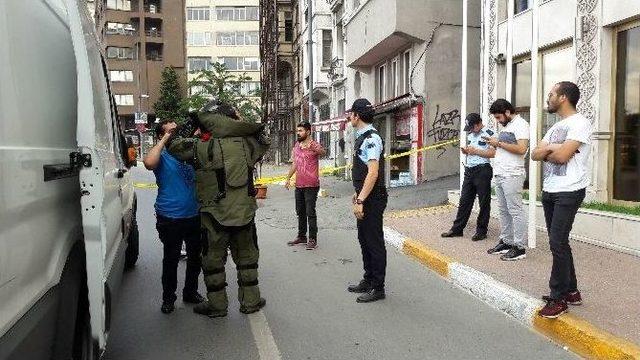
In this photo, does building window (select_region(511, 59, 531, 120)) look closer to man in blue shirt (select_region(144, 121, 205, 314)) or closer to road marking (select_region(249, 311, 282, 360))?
road marking (select_region(249, 311, 282, 360))

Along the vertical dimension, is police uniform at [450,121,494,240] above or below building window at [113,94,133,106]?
below

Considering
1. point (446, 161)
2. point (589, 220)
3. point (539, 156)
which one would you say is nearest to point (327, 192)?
point (446, 161)

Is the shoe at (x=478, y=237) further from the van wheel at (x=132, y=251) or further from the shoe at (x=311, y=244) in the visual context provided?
the van wheel at (x=132, y=251)

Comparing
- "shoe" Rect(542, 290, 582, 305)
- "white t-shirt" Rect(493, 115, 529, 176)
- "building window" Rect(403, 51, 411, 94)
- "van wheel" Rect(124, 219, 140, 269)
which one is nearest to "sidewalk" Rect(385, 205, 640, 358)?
"shoe" Rect(542, 290, 582, 305)

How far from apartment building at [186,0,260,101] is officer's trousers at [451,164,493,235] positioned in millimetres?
58633

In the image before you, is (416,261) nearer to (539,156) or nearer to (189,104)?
(539,156)

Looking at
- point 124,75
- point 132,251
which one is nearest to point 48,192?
point 132,251

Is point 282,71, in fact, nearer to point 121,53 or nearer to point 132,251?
point 121,53

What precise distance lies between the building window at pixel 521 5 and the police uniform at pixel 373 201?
6.88 m

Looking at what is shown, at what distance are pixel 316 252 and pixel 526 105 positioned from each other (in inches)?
221

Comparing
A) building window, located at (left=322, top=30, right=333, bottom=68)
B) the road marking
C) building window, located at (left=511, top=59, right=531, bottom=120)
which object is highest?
building window, located at (left=322, top=30, right=333, bottom=68)

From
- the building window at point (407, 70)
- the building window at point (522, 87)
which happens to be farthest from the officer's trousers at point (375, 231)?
the building window at point (407, 70)

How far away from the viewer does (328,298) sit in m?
5.43

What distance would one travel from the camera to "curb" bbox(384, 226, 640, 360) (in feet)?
12.4
